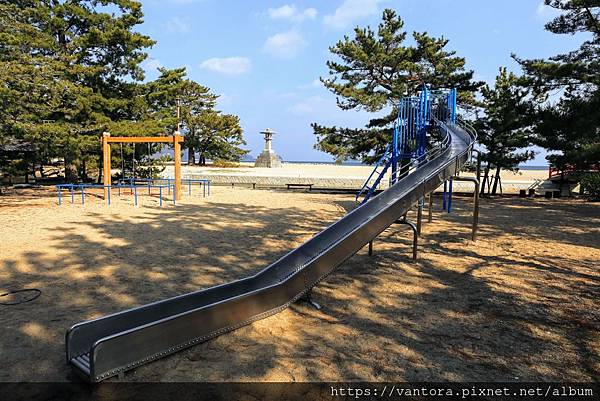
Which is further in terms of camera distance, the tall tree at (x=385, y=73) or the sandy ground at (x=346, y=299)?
the tall tree at (x=385, y=73)

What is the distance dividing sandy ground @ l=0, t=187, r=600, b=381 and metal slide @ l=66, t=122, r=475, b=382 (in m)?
0.14

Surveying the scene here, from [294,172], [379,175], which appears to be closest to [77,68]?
[379,175]

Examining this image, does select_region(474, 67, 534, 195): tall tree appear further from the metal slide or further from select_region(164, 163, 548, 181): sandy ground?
the metal slide

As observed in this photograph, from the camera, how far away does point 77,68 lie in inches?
558

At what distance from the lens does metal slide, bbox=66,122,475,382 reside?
A: 2.69m

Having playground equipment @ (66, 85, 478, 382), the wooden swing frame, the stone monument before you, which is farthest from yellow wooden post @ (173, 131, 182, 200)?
the stone monument

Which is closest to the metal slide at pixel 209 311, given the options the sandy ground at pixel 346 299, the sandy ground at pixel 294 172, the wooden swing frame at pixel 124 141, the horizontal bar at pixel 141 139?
the sandy ground at pixel 346 299

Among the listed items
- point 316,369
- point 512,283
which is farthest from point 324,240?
point 512,283

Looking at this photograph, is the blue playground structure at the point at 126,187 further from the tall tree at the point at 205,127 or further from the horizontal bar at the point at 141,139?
the tall tree at the point at 205,127

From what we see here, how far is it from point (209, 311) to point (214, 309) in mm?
51

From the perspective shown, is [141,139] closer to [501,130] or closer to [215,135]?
[501,130]

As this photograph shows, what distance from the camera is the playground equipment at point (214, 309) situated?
8.85 ft

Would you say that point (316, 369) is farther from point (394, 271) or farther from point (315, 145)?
point (315, 145)

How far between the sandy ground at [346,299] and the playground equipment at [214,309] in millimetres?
143
